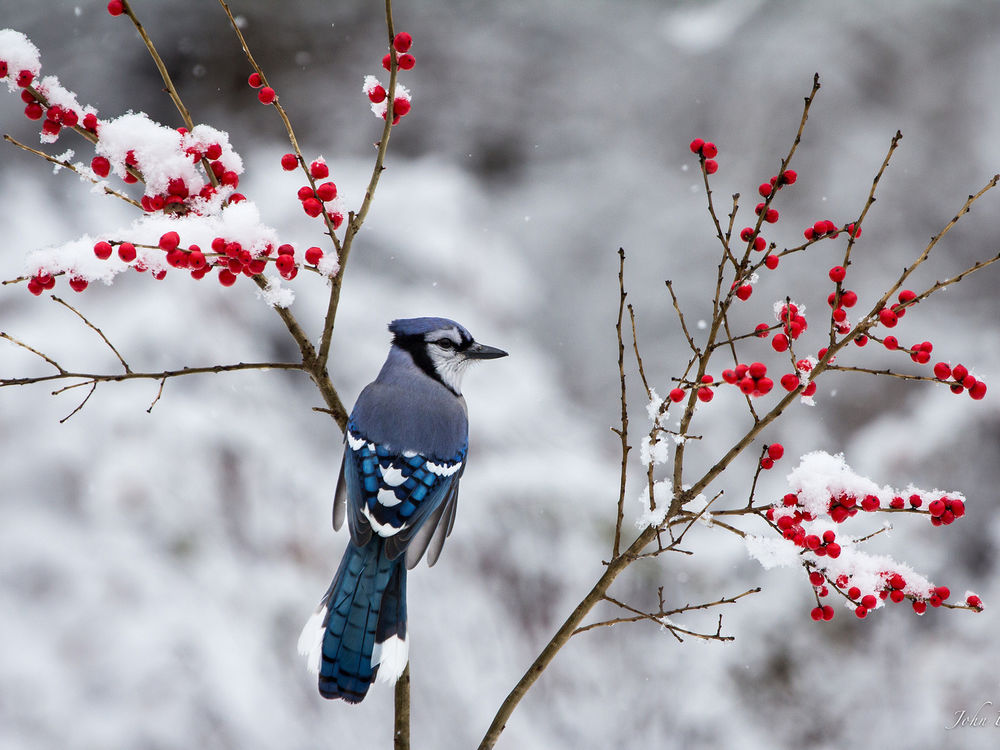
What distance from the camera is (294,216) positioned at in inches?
104

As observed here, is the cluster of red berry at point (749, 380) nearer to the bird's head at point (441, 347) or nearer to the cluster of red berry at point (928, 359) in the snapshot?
the cluster of red berry at point (928, 359)

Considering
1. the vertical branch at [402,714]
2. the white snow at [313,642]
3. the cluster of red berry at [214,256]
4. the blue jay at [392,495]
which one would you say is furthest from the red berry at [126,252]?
the vertical branch at [402,714]

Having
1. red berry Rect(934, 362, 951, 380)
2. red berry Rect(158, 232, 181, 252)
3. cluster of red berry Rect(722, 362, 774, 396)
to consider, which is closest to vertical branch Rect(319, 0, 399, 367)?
red berry Rect(158, 232, 181, 252)

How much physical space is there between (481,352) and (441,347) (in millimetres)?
86

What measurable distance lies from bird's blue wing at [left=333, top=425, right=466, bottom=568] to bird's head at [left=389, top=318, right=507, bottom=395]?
0.18 m

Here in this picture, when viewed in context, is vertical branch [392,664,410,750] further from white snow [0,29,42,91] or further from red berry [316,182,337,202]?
white snow [0,29,42,91]

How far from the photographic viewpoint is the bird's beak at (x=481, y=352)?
55.1 inches

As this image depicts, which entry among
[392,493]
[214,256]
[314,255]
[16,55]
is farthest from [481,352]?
[16,55]

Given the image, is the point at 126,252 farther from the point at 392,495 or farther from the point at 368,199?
the point at 392,495

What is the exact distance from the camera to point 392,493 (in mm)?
1351

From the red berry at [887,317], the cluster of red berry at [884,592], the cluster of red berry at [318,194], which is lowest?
the cluster of red berry at [884,592]

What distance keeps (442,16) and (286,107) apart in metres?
0.75

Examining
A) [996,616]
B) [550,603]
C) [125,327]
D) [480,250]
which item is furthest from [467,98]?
[996,616]

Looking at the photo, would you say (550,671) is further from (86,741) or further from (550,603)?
(86,741)
